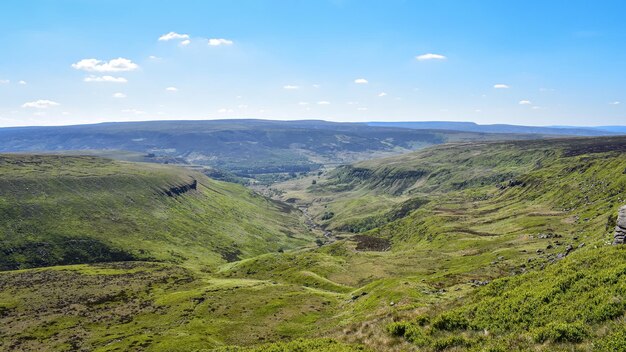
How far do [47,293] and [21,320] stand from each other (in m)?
31.0

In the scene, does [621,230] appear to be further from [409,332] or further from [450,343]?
[409,332]

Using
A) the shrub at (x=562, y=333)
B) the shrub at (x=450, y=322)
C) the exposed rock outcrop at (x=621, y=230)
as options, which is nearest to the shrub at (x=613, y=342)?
the shrub at (x=562, y=333)

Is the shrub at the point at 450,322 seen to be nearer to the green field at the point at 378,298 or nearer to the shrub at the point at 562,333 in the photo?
the green field at the point at 378,298

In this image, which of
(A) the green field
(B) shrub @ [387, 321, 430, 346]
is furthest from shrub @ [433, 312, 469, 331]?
(B) shrub @ [387, 321, 430, 346]

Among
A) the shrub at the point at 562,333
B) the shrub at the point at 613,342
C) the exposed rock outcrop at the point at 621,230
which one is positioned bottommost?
the shrub at the point at 562,333

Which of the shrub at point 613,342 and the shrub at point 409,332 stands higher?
the shrub at point 613,342

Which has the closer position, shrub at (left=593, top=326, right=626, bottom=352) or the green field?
shrub at (left=593, top=326, right=626, bottom=352)

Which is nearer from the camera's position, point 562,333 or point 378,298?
point 562,333

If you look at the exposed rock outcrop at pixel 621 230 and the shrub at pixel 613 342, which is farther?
the exposed rock outcrop at pixel 621 230

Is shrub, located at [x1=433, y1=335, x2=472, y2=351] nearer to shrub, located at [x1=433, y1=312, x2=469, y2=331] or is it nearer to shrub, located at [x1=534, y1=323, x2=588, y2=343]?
shrub, located at [x1=433, y1=312, x2=469, y2=331]

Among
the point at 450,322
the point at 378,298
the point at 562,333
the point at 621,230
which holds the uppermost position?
the point at 621,230

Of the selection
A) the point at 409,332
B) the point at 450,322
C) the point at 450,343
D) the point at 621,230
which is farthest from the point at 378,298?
the point at 450,343

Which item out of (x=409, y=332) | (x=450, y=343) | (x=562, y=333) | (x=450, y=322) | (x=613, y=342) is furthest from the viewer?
(x=409, y=332)

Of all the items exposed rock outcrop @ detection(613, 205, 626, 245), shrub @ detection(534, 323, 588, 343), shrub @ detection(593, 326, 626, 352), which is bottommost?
shrub @ detection(534, 323, 588, 343)
